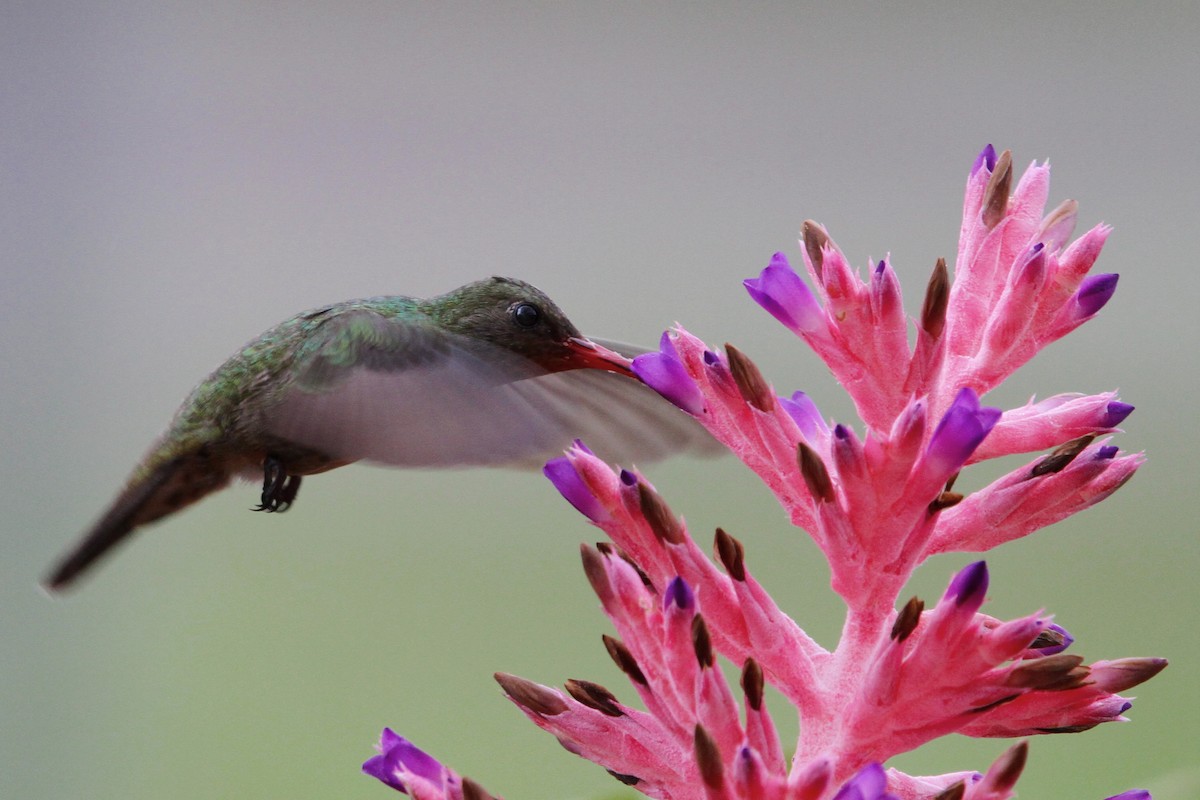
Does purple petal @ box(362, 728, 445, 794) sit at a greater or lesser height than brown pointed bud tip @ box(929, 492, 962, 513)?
lesser

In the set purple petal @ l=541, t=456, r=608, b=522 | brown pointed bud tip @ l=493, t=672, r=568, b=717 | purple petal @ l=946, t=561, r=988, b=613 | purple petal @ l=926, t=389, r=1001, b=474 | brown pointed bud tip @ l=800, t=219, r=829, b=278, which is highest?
brown pointed bud tip @ l=800, t=219, r=829, b=278

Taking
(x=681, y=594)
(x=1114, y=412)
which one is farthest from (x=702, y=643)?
(x=1114, y=412)

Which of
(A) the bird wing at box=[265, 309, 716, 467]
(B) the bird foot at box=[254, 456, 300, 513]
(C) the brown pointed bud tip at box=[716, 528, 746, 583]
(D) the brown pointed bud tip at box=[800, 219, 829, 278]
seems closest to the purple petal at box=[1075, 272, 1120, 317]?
(D) the brown pointed bud tip at box=[800, 219, 829, 278]

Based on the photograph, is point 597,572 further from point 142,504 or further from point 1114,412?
point 142,504

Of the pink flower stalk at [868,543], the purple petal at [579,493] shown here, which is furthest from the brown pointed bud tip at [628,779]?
the purple petal at [579,493]

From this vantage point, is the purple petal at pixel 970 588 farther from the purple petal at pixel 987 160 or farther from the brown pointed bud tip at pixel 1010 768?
the purple petal at pixel 987 160

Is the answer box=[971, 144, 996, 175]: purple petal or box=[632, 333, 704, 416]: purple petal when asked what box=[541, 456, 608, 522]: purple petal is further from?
box=[971, 144, 996, 175]: purple petal
